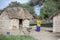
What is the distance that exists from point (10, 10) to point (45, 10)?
1407 cm

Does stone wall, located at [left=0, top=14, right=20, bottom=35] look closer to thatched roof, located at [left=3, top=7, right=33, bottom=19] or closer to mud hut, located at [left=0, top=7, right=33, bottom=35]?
mud hut, located at [left=0, top=7, right=33, bottom=35]

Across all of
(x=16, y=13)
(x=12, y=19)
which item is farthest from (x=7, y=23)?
(x=16, y=13)

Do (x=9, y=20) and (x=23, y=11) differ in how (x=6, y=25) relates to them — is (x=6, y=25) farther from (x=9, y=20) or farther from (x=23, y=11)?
(x=23, y=11)

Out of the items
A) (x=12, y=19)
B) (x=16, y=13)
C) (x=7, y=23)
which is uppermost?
(x=16, y=13)

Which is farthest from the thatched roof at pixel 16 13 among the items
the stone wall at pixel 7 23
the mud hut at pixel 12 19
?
the stone wall at pixel 7 23

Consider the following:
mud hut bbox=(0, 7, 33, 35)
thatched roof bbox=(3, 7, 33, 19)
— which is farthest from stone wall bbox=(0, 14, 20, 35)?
thatched roof bbox=(3, 7, 33, 19)

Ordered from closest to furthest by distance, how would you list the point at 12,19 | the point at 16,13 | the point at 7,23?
the point at 7,23
the point at 12,19
the point at 16,13

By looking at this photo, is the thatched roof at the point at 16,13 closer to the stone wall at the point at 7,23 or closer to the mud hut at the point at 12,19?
the mud hut at the point at 12,19

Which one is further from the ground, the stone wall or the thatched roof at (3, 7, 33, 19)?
the thatched roof at (3, 7, 33, 19)

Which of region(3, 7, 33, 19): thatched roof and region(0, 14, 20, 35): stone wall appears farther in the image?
region(3, 7, 33, 19): thatched roof

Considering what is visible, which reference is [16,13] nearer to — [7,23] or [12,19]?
[12,19]

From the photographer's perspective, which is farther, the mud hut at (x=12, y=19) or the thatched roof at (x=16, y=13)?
the thatched roof at (x=16, y=13)

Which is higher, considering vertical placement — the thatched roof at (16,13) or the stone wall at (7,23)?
the thatched roof at (16,13)

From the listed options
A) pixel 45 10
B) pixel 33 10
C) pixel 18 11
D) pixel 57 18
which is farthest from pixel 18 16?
pixel 33 10
